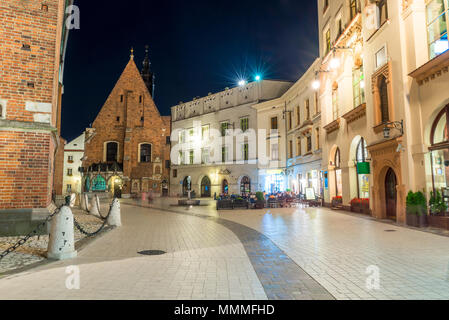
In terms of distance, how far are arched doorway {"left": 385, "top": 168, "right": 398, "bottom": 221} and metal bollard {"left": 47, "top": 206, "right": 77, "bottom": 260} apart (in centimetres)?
1293

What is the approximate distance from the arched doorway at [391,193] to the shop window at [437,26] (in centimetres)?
528

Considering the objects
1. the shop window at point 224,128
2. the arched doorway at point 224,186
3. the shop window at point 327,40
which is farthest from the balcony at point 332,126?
the arched doorway at point 224,186

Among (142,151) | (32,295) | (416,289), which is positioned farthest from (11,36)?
(142,151)

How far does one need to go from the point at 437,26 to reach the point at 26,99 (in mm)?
14295

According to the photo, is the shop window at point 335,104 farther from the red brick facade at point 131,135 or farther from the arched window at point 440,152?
the red brick facade at point 131,135

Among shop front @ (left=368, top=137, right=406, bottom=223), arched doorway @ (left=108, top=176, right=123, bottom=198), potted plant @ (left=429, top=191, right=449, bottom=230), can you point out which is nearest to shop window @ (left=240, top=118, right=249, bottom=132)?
arched doorway @ (left=108, top=176, right=123, bottom=198)

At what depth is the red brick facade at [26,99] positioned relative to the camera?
952 cm

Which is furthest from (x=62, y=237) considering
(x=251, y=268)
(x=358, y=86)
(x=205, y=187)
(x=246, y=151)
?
(x=205, y=187)

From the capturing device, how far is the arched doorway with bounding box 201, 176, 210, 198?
42375 mm

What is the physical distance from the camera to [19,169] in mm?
9562

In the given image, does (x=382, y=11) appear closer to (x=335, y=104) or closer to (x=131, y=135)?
(x=335, y=104)

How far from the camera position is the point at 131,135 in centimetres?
4353
